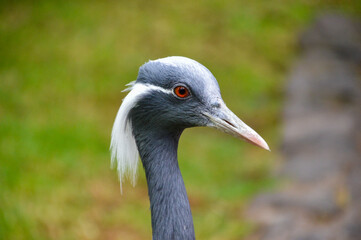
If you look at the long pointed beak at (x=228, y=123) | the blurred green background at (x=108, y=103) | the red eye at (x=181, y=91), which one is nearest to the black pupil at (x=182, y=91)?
the red eye at (x=181, y=91)

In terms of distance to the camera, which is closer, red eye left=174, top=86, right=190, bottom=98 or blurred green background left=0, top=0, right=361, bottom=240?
red eye left=174, top=86, right=190, bottom=98

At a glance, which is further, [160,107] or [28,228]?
[28,228]

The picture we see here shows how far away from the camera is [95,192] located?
21.8ft

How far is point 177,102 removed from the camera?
10.6ft

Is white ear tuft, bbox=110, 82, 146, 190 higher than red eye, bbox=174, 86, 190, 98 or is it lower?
lower

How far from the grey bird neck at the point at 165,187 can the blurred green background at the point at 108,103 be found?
109 inches

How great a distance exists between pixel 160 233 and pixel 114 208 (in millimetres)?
3438

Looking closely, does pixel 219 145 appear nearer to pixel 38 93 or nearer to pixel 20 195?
pixel 38 93

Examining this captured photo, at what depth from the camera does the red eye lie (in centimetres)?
317

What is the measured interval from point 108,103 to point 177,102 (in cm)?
573

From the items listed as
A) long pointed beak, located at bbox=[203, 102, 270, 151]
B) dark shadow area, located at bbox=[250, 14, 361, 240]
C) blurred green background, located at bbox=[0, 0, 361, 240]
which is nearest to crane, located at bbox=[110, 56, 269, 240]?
long pointed beak, located at bbox=[203, 102, 270, 151]

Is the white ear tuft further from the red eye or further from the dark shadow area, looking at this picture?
the dark shadow area

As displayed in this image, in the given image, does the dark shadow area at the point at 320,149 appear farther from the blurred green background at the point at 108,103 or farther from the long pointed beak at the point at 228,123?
the long pointed beak at the point at 228,123

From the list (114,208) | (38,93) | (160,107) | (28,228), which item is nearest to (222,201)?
(114,208)
